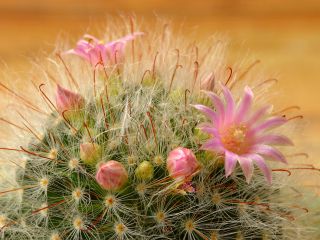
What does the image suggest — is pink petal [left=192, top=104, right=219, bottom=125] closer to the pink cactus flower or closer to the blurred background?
the pink cactus flower

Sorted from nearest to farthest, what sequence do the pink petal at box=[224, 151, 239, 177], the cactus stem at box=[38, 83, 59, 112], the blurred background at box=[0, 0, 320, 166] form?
the pink petal at box=[224, 151, 239, 177] < the cactus stem at box=[38, 83, 59, 112] < the blurred background at box=[0, 0, 320, 166]

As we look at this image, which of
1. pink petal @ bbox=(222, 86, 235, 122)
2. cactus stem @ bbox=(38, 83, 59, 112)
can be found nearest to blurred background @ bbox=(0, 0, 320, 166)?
cactus stem @ bbox=(38, 83, 59, 112)

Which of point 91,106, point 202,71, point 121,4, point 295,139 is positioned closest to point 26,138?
point 91,106

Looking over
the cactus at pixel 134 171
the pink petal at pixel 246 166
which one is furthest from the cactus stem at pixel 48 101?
the pink petal at pixel 246 166

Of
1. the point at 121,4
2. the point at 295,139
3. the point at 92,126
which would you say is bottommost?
the point at 121,4

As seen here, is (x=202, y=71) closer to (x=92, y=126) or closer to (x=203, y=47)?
(x=203, y=47)

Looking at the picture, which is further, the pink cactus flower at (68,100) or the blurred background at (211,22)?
the blurred background at (211,22)

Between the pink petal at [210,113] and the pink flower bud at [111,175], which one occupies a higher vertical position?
the pink petal at [210,113]

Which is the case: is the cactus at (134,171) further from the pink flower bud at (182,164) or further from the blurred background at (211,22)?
the blurred background at (211,22)
